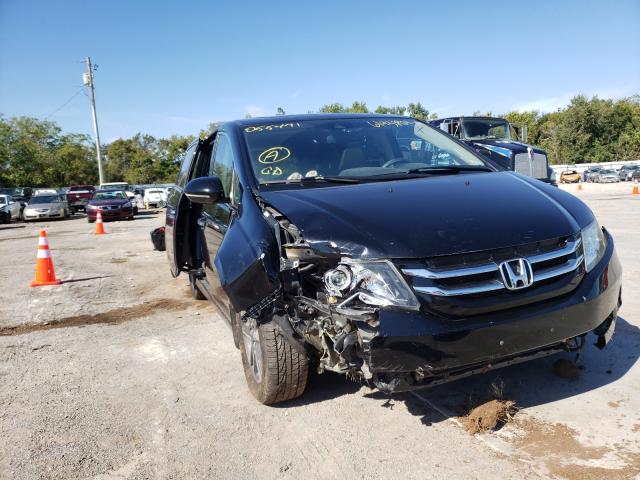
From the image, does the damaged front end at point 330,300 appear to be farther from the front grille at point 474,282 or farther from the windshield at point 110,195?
the windshield at point 110,195

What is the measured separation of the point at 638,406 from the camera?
2.83 m

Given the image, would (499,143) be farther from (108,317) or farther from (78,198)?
(78,198)

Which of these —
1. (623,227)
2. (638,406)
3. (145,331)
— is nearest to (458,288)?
(638,406)

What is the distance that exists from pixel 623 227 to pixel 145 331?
8934mm

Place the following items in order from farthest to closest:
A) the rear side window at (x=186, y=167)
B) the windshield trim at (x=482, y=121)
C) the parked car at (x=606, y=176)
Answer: the parked car at (x=606, y=176)
the windshield trim at (x=482, y=121)
the rear side window at (x=186, y=167)

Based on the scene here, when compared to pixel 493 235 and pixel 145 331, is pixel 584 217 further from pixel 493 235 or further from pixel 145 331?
pixel 145 331

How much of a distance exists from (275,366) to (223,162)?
1772mm

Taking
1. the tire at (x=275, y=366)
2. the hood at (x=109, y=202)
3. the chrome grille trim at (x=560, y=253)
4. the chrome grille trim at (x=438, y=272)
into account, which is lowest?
the tire at (x=275, y=366)

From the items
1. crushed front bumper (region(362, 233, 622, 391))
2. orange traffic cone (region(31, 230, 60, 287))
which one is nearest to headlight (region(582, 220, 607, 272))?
crushed front bumper (region(362, 233, 622, 391))

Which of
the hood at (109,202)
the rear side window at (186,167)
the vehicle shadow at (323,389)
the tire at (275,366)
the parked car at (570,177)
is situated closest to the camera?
the tire at (275,366)

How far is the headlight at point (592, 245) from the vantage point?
277 centimetres

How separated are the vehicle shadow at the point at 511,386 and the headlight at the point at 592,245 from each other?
789mm

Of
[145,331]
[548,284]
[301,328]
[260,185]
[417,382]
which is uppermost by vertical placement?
[260,185]

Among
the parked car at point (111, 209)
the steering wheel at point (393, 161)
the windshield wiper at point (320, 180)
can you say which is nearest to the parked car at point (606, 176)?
the parked car at point (111, 209)
